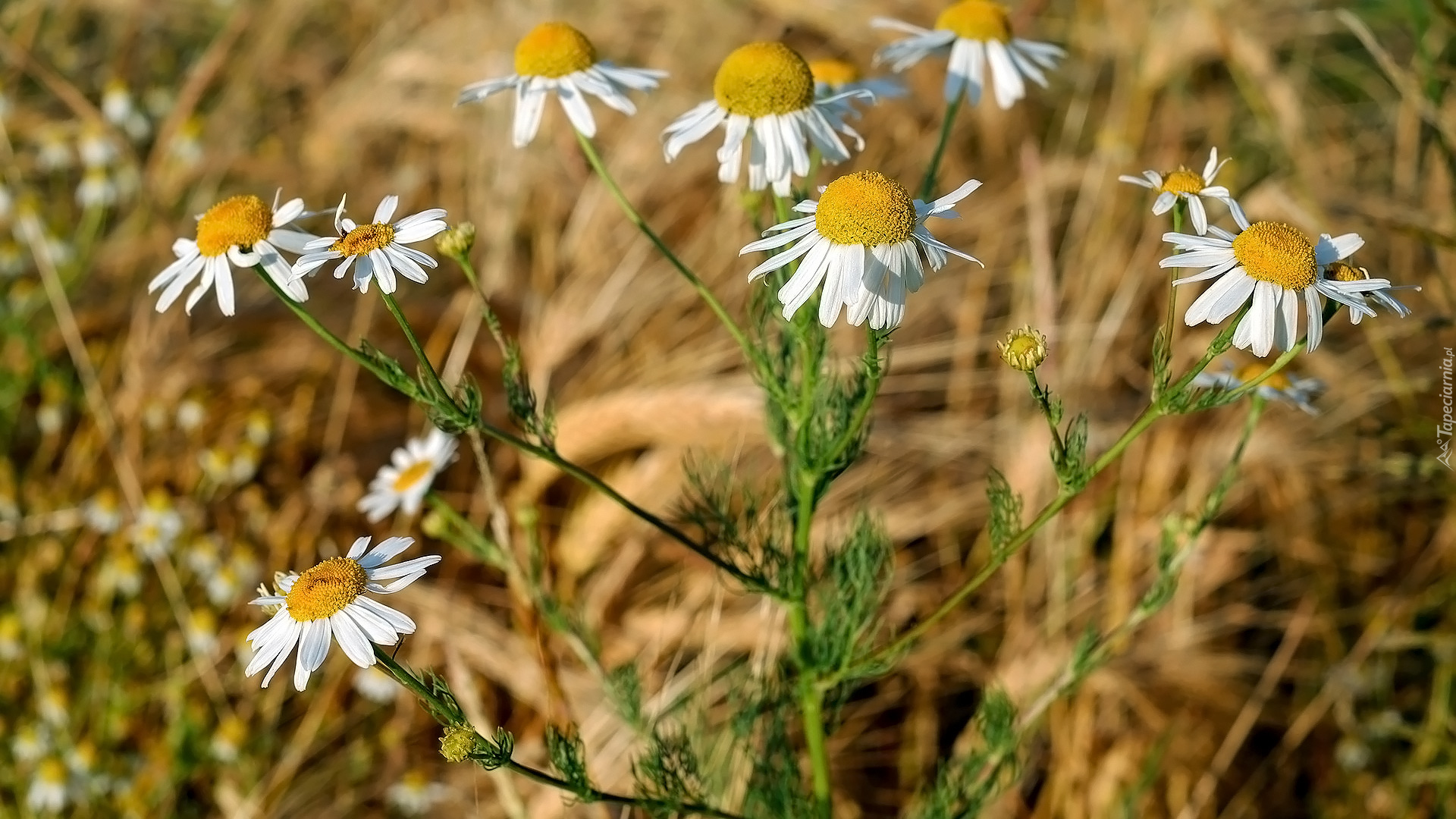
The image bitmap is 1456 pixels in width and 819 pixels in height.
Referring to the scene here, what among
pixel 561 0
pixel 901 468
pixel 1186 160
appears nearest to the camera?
pixel 901 468

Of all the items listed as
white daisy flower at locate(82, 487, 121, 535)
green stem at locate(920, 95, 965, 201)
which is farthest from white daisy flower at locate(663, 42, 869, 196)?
white daisy flower at locate(82, 487, 121, 535)

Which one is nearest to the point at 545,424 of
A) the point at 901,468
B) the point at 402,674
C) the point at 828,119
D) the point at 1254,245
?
the point at 402,674

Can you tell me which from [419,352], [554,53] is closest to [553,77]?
[554,53]

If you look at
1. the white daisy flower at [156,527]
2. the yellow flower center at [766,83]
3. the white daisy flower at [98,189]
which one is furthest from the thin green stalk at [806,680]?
the white daisy flower at [98,189]

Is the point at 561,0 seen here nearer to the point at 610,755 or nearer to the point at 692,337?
the point at 692,337

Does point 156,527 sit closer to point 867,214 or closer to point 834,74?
point 834,74

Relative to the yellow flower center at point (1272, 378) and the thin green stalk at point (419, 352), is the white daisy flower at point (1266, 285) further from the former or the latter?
the thin green stalk at point (419, 352)
